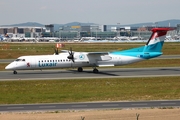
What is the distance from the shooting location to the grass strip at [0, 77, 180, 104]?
116ft

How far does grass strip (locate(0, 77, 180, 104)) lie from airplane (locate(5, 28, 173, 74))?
7817 mm

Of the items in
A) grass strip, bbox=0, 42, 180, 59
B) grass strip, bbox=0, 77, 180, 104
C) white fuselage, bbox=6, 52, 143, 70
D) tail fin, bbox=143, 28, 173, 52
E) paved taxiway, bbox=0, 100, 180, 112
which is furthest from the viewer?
grass strip, bbox=0, 42, 180, 59

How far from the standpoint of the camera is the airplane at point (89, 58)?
5350 cm

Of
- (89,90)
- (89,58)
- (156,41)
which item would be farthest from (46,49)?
(89,90)

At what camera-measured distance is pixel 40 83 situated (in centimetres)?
4497

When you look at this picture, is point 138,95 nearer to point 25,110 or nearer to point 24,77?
point 25,110

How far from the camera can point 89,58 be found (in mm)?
56031

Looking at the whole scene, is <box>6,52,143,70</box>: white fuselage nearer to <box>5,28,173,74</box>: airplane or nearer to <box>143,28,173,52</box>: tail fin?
<box>5,28,173,74</box>: airplane

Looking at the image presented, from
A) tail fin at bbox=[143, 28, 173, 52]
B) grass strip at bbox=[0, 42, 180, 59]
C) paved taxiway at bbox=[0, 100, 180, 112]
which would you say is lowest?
paved taxiway at bbox=[0, 100, 180, 112]

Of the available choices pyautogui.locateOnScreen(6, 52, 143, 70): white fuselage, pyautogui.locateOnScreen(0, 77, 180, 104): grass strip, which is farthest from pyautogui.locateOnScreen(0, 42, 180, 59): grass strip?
pyautogui.locateOnScreen(0, 77, 180, 104): grass strip

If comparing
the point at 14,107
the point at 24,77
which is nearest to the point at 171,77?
the point at 24,77

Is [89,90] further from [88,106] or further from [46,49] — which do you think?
[46,49]

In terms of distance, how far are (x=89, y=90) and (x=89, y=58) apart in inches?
636

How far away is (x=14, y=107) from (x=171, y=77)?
82.2 ft
